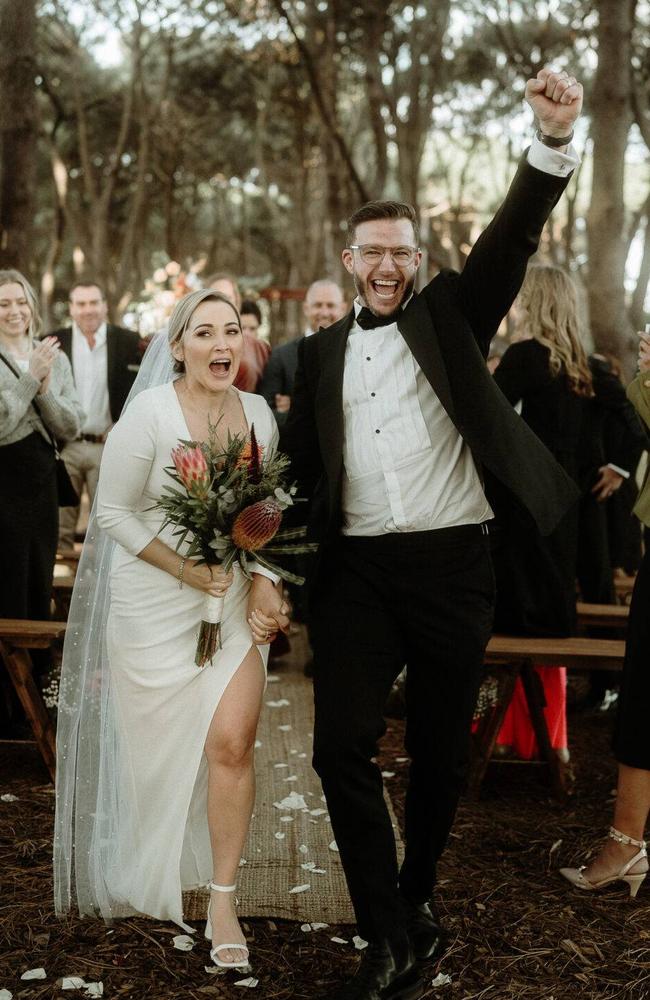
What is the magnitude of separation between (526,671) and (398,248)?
8.88 feet

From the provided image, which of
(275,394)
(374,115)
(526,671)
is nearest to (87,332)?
(275,394)

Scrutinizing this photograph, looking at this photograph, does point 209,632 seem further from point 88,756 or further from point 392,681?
point 88,756

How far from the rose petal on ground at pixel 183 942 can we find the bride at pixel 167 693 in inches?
3.2

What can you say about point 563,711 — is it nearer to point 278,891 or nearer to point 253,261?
point 278,891

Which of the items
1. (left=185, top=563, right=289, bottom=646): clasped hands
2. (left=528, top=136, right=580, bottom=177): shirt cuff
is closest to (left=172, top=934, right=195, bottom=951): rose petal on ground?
(left=185, top=563, right=289, bottom=646): clasped hands

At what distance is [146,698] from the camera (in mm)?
4059

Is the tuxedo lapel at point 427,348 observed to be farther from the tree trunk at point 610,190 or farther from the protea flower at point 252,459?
the tree trunk at point 610,190

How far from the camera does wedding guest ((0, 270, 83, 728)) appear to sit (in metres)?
6.05

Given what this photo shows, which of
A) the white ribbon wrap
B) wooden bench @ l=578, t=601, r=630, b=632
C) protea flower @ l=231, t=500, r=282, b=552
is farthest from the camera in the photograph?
wooden bench @ l=578, t=601, r=630, b=632

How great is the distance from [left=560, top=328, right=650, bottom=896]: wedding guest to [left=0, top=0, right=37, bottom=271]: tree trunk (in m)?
8.40

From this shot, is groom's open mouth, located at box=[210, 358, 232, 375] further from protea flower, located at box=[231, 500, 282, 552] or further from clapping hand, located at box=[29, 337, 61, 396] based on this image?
clapping hand, located at box=[29, 337, 61, 396]

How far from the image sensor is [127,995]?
141 inches

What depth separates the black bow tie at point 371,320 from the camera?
3822 mm

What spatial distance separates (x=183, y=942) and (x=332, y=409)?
195cm
